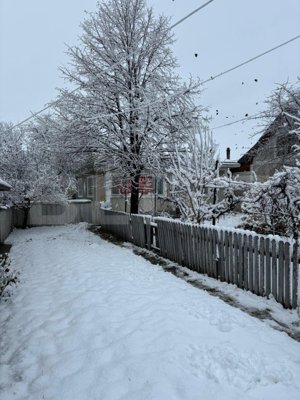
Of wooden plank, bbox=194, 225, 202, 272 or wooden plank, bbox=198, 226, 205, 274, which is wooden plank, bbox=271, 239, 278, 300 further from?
wooden plank, bbox=194, 225, 202, 272

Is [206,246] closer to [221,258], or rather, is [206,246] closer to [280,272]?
[221,258]

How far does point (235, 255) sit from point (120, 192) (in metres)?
14.6

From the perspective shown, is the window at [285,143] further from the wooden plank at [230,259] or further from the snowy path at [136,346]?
the snowy path at [136,346]

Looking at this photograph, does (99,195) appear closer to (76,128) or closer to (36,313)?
(76,128)

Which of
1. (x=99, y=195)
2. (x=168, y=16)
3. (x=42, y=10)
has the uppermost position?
(x=168, y=16)

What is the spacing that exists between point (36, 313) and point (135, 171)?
8.51 meters

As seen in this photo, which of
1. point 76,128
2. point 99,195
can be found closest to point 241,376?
point 76,128

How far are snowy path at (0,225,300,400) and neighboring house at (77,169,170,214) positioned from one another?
853cm

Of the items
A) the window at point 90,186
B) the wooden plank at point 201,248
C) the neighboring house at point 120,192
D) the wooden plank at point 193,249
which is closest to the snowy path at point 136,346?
the wooden plank at point 201,248

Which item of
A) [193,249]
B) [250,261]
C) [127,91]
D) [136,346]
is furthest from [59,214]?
[136,346]

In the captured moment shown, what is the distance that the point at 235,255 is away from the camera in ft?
20.6

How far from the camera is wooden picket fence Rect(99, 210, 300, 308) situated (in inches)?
200

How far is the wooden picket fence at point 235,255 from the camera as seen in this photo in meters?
5.09

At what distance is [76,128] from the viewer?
12727 millimetres
